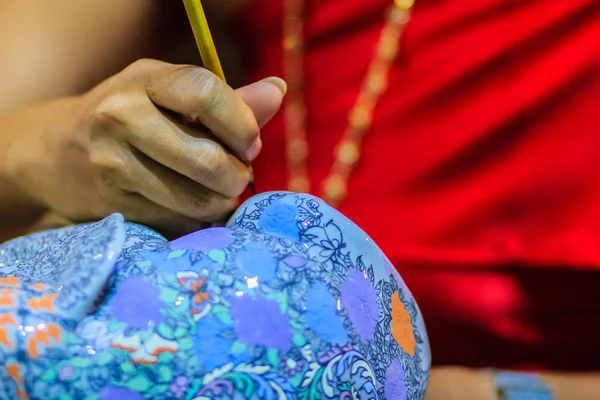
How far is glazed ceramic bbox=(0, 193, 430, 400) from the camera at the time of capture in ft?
0.78

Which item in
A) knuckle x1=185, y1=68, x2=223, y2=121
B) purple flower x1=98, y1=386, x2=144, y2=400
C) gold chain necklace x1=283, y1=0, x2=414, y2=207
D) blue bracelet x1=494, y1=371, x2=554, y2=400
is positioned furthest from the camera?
gold chain necklace x1=283, y1=0, x2=414, y2=207

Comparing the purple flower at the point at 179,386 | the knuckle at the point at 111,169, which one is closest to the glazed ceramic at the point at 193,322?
the purple flower at the point at 179,386

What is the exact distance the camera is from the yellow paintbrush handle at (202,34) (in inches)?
11.9

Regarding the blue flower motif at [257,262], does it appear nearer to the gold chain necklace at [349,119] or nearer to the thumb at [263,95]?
the thumb at [263,95]

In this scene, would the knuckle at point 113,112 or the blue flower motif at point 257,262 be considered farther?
the knuckle at point 113,112

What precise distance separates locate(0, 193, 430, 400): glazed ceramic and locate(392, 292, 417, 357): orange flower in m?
0.02

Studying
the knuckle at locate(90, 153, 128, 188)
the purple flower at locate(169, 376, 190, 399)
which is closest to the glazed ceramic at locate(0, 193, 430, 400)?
the purple flower at locate(169, 376, 190, 399)

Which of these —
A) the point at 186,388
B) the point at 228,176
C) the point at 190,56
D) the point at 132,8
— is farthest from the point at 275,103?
the point at 132,8

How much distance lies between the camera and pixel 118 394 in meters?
Answer: 0.24

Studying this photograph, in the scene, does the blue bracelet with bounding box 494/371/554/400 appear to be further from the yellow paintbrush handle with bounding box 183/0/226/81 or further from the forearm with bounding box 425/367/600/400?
the yellow paintbrush handle with bounding box 183/0/226/81

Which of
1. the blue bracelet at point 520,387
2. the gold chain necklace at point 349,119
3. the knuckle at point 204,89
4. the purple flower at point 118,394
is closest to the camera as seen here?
the purple flower at point 118,394

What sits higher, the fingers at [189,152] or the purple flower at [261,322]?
the fingers at [189,152]

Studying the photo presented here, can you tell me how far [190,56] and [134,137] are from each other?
0.99 ft

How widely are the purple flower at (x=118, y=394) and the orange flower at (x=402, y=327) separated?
13 centimetres
